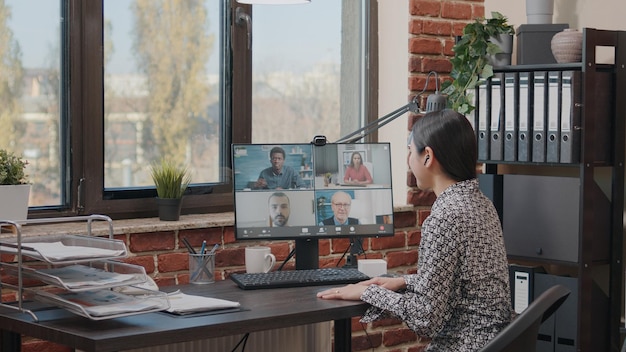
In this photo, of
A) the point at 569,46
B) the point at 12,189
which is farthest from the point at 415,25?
the point at 12,189

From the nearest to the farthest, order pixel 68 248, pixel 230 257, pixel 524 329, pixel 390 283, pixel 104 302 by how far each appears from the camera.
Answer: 1. pixel 524 329
2. pixel 104 302
3. pixel 68 248
4. pixel 390 283
5. pixel 230 257

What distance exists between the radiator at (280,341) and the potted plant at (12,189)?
67cm

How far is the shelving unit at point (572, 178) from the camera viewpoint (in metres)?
3.50

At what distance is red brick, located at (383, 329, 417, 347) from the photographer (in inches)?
150

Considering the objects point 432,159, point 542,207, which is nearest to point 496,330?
point 432,159

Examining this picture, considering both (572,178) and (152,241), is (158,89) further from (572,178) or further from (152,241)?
(572,178)

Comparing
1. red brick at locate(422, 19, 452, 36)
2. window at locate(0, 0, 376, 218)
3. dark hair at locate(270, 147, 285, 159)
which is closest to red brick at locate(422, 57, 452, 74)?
red brick at locate(422, 19, 452, 36)

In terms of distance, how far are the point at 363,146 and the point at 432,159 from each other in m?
0.55

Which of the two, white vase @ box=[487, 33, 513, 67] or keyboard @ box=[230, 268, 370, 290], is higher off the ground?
white vase @ box=[487, 33, 513, 67]

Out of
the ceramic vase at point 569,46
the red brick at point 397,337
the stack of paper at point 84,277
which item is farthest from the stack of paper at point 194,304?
the ceramic vase at point 569,46

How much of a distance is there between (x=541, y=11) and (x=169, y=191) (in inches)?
65.4

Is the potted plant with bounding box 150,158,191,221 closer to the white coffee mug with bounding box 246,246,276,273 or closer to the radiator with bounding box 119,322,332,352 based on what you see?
the white coffee mug with bounding box 246,246,276,273

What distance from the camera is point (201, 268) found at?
2912mm

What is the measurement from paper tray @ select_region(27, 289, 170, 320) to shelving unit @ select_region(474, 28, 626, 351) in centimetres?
174
